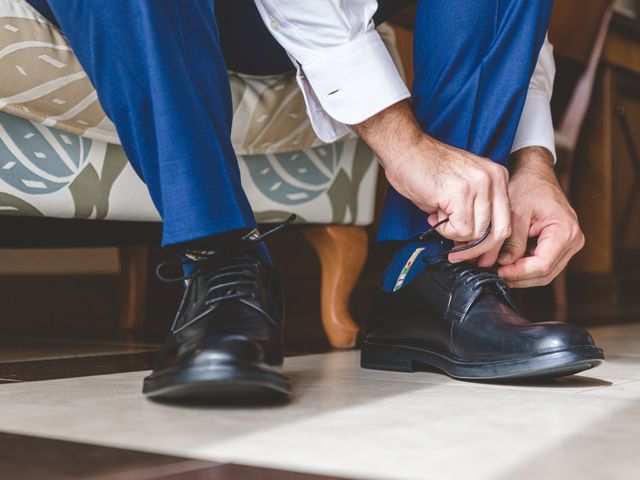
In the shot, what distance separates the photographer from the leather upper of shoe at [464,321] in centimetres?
62

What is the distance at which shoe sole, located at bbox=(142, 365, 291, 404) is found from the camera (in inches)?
19.4

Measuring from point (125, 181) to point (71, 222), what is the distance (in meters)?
0.13

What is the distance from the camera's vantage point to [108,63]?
600 millimetres

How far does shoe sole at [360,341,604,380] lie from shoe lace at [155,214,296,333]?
0.61 ft

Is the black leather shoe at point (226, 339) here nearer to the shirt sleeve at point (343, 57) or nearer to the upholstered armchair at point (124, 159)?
the shirt sleeve at point (343, 57)

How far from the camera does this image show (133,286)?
4.44ft

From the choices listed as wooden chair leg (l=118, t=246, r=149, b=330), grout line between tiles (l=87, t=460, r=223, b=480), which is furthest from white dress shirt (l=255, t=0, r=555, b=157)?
wooden chair leg (l=118, t=246, r=149, b=330)

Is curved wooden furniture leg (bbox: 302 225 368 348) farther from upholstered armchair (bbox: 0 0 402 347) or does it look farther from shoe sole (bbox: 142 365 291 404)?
shoe sole (bbox: 142 365 291 404)

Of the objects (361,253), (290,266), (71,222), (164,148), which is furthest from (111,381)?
(290,266)

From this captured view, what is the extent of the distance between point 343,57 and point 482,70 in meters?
0.15

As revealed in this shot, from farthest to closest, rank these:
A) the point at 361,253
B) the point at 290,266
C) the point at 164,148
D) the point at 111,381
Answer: the point at 290,266 < the point at 361,253 < the point at 111,381 < the point at 164,148

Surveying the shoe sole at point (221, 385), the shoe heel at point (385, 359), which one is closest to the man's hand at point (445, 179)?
the shoe heel at point (385, 359)

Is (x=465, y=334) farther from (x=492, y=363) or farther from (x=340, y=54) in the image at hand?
(x=340, y=54)

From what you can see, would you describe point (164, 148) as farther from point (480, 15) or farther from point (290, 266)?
point (290, 266)
